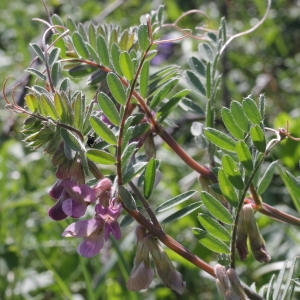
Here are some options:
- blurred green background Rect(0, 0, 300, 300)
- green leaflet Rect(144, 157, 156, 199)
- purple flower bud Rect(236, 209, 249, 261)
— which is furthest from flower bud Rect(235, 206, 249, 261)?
blurred green background Rect(0, 0, 300, 300)

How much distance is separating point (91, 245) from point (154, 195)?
45.1 inches

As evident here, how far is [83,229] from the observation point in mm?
577

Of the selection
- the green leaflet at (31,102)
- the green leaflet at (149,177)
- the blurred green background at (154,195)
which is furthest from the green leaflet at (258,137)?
the blurred green background at (154,195)

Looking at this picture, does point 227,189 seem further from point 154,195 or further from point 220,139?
point 154,195

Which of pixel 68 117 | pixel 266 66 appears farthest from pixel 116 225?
pixel 266 66

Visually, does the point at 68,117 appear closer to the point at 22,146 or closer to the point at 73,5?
the point at 22,146

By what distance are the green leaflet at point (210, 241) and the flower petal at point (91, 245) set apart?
0.12m

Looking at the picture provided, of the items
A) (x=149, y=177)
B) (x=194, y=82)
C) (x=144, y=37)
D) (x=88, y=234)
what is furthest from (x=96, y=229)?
(x=194, y=82)

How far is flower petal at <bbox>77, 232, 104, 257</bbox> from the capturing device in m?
0.58

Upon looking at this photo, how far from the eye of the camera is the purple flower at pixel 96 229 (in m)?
0.58

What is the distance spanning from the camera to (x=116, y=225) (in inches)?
23.0

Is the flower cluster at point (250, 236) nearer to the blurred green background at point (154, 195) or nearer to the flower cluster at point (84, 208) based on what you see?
the flower cluster at point (84, 208)

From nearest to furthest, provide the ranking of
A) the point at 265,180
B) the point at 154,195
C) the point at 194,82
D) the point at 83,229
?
the point at 83,229 → the point at 265,180 → the point at 194,82 → the point at 154,195

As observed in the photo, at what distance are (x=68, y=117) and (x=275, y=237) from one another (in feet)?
3.02
